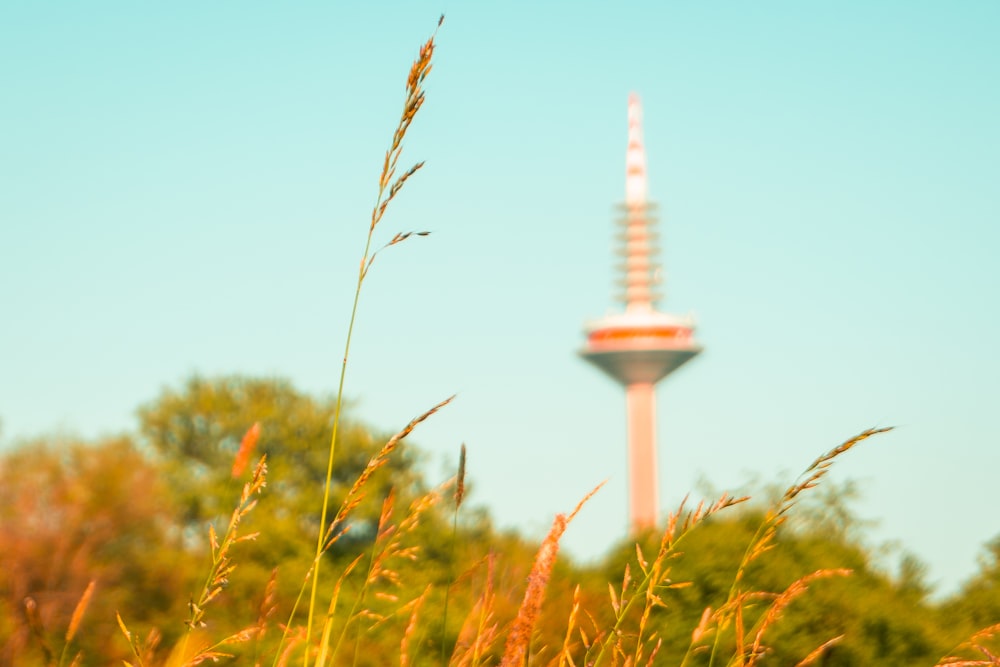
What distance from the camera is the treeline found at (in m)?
22.9

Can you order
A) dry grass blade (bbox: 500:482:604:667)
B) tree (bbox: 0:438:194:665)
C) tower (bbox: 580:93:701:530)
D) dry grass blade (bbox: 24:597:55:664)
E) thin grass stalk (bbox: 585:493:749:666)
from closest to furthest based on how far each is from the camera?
dry grass blade (bbox: 24:597:55:664) < dry grass blade (bbox: 500:482:604:667) < thin grass stalk (bbox: 585:493:749:666) < tree (bbox: 0:438:194:665) < tower (bbox: 580:93:701:530)

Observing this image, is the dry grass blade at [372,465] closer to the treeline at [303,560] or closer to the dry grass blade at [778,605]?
the dry grass blade at [778,605]

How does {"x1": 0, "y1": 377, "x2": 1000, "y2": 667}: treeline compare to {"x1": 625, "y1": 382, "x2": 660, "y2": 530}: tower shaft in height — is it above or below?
below

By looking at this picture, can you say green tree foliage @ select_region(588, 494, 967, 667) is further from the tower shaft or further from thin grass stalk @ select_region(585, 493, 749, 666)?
the tower shaft

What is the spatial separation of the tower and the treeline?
58.2 meters

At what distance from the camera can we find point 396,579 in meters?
2.80

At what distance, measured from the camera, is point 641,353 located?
105750 millimetres

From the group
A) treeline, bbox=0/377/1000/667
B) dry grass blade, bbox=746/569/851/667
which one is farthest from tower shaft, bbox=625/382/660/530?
dry grass blade, bbox=746/569/851/667

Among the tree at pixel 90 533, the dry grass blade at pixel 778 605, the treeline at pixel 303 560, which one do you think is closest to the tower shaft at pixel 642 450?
the treeline at pixel 303 560

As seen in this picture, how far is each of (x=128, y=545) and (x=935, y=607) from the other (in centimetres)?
2402

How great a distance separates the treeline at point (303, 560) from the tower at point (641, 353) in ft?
191

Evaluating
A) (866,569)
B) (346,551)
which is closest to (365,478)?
(866,569)

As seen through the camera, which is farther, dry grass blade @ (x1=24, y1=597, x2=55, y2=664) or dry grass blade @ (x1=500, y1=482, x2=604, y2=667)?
dry grass blade @ (x1=500, y1=482, x2=604, y2=667)

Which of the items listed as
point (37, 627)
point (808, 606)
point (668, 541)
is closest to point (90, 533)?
point (808, 606)
